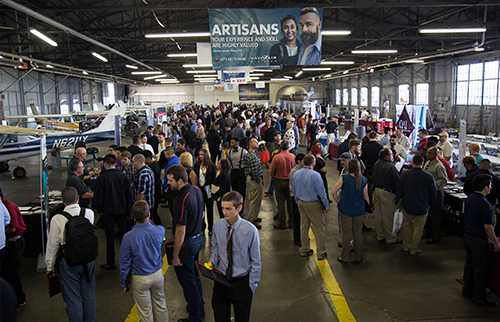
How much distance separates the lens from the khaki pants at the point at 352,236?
6.44 metres

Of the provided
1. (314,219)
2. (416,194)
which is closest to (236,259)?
(314,219)

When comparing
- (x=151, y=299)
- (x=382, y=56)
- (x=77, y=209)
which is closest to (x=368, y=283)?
(x=151, y=299)

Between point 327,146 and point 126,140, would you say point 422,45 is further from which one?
point 126,140

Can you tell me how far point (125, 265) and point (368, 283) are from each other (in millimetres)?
3478

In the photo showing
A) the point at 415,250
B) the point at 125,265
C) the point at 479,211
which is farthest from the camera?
the point at 415,250

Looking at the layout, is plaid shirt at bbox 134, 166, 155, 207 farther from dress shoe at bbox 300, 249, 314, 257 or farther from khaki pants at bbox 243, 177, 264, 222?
dress shoe at bbox 300, 249, 314, 257

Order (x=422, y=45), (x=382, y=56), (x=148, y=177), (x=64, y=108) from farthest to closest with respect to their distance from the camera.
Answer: (x=64, y=108) → (x=382, y=56) → (x=422, y=45) → (x=148, y=177)

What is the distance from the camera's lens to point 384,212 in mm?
7426

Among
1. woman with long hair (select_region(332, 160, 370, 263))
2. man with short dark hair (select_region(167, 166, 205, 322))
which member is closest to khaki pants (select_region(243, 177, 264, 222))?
woman with long hair (select_region(332, 160, 370, 263))

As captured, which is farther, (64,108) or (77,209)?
(64,108)

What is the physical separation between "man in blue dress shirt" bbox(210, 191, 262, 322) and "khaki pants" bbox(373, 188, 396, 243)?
4381mm

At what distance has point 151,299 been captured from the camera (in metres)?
4.26

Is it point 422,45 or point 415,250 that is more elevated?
point 422,45

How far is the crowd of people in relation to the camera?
3.69 metres
